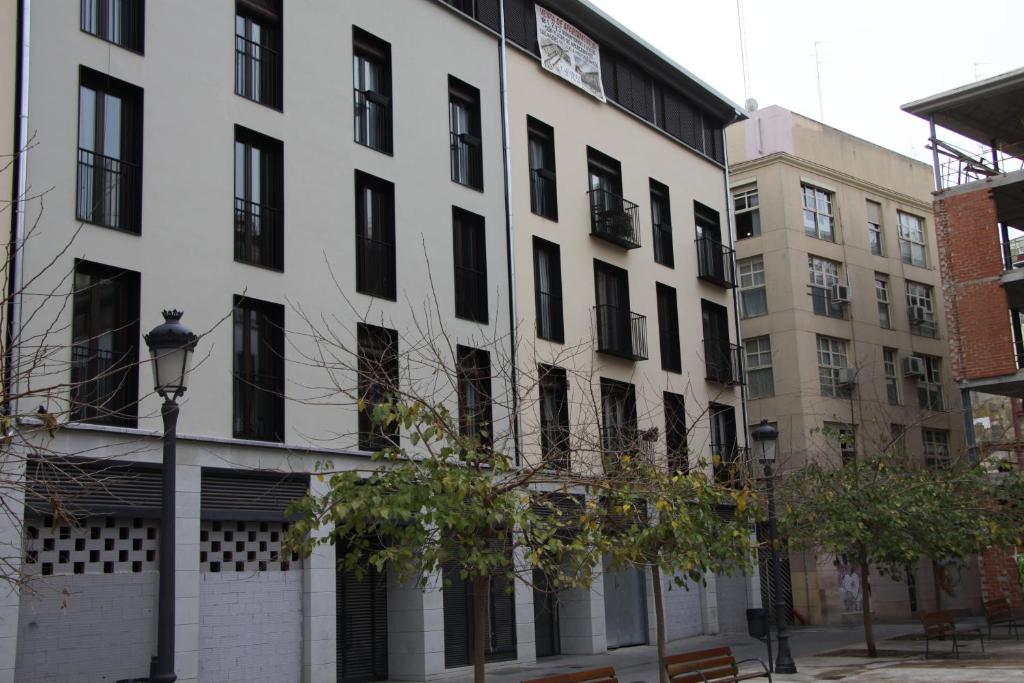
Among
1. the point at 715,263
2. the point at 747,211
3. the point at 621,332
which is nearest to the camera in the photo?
the point at 621,332

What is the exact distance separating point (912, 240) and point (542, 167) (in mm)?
20666

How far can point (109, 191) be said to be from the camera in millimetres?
16344

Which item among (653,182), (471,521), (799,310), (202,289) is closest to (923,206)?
(799,310)

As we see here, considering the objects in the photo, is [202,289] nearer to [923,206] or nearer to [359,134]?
[359,134]

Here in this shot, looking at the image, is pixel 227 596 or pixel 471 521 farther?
pixel 227 596

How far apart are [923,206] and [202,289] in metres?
31.7

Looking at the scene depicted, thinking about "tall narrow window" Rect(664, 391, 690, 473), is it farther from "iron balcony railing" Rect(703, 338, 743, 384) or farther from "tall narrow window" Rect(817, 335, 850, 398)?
"tall narrow window" Rect(817, 335, 850, 398)

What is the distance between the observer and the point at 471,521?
409 inches

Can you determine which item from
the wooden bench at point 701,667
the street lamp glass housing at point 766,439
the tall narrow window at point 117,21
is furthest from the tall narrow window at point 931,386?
the tall narrow window at point 117,21

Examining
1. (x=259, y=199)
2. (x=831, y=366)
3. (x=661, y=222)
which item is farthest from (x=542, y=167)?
(x=831, y=366)

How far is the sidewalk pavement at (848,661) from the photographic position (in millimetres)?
18500

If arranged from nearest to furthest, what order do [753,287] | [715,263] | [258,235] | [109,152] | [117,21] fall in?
[109,152]
[117,21]
[258,235]
[715,263]
[753,287]

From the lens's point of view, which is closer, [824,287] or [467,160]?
[467,160]

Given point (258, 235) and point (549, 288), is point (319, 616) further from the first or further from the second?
point (549, 288)
